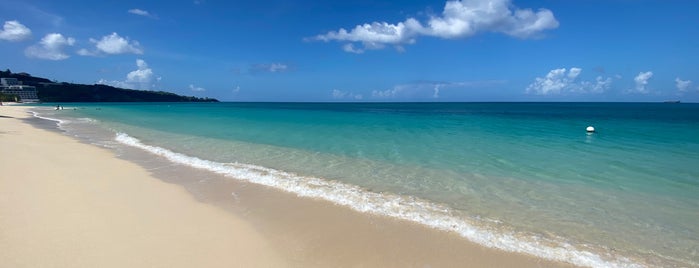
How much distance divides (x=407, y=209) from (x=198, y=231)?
3664 mm

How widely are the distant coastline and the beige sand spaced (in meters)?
125

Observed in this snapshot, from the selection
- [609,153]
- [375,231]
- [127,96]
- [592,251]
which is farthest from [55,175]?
[127,96]

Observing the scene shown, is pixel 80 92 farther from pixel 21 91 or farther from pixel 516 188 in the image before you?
pixel 516 188

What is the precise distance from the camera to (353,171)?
9.53 meters

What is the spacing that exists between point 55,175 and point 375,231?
8.06m

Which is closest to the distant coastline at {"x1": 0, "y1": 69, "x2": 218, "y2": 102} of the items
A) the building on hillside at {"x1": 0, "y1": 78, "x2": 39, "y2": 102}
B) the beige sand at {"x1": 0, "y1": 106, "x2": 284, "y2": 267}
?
the building on hillside at {"x1": 0, "y1": 78, "x2": 39, "y2": 102}

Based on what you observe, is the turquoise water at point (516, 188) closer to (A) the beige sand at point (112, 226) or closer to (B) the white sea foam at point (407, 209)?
(B) the white sea foam at point (407, 209)

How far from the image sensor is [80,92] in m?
136

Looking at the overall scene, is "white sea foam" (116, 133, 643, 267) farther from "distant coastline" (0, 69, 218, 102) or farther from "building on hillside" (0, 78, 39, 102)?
"building on hillside" (0, 78, 39, 102)

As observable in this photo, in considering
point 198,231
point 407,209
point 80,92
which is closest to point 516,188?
point 407,209

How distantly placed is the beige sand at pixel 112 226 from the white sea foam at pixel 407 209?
194cm

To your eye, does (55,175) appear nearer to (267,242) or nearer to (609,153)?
(267,242)

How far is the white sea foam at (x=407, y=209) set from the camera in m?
4.64

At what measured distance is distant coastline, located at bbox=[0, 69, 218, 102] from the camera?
12689 centimetres
